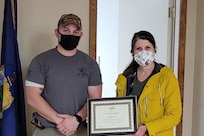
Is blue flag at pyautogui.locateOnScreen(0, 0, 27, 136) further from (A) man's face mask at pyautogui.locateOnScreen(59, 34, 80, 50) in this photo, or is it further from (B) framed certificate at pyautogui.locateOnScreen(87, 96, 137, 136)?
(B) framed certificate at pyautogui.locateOnScreen(87, 96, 137, 136)

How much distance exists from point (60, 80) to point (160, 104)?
661 millimetres

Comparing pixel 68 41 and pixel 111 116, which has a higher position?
pixel 68 41

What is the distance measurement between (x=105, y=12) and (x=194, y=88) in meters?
1.16

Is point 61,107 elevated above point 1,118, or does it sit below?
above

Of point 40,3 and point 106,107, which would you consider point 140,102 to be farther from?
point 40,3

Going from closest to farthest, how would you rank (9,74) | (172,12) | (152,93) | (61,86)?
(152,93)
(61,86)
(9,74)
(172,12)

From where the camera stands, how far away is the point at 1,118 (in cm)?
231

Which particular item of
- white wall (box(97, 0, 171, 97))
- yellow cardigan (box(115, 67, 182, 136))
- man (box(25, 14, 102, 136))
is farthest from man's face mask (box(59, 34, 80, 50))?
white wall (box(97, 0, 171, 97))

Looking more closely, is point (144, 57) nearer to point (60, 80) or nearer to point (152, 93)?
point (152, 93)

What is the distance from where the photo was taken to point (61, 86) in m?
1.98

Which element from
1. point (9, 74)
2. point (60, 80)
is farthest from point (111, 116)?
point (9, 74)

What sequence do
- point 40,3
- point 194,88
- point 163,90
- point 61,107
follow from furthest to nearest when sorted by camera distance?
point 194,88, point 40,3, point 61,107, point 163,90

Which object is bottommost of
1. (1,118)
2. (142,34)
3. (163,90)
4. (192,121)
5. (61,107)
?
(192,121)

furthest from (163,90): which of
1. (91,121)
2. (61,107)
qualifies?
(61,107)
